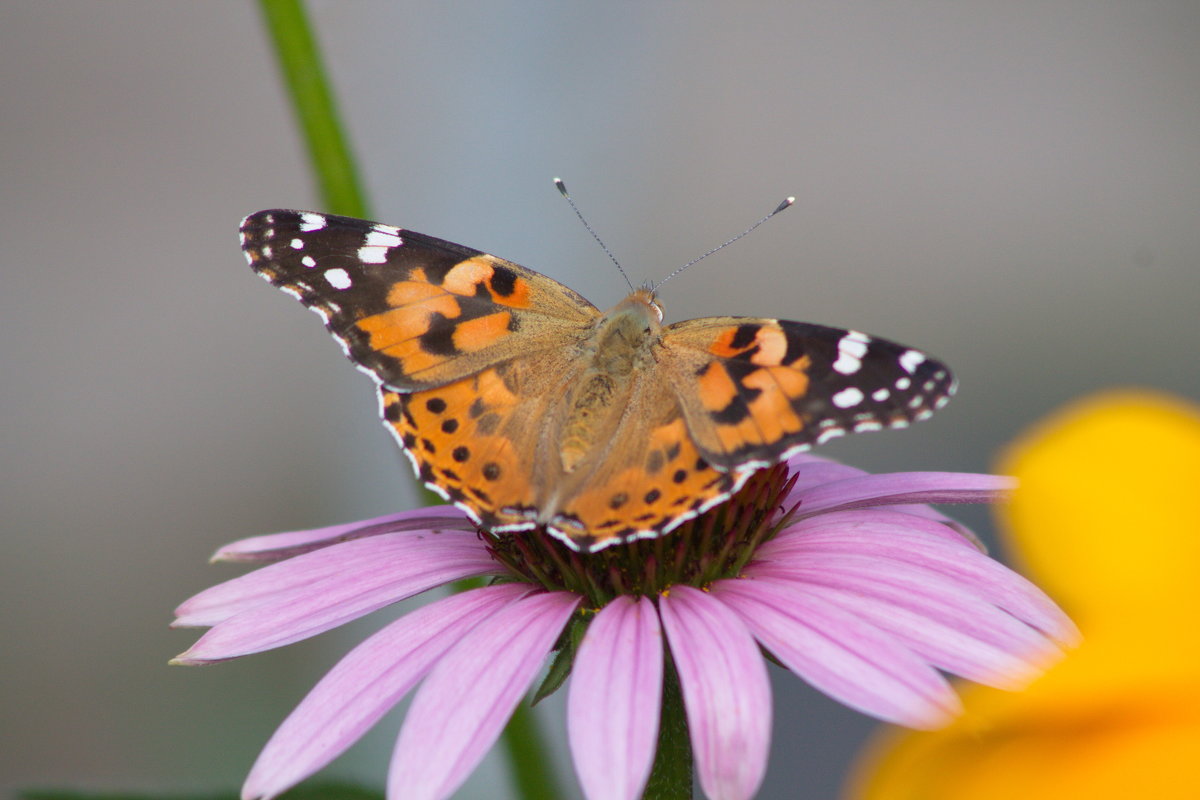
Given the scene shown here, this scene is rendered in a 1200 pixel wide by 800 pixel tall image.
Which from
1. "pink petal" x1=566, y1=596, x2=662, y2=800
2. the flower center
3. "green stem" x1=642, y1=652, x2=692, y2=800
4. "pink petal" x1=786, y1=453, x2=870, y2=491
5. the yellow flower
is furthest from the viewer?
"pink petal" x1=786, y1=453, x2=870, y2=491

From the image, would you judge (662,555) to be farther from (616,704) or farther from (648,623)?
(616,704)

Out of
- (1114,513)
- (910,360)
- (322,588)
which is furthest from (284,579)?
A: (1114,513)

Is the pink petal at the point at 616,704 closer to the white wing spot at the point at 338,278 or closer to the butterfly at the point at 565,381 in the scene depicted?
the butterfly at the point at 565,381

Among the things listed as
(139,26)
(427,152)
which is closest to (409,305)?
(427,152)

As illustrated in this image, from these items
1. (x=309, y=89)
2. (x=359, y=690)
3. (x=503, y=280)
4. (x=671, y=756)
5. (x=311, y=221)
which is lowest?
(x=671, y=756)

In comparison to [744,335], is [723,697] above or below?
below

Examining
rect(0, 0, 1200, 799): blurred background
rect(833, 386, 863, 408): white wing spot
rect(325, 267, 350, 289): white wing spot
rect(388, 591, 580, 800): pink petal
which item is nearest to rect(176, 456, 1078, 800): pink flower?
rect(388, 591, 580, 800): pink petal

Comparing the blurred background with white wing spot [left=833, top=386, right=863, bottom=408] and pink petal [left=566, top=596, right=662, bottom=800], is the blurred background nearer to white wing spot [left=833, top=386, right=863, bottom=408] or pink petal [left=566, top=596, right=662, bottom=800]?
→ white wing spot [left=833, top=386, right=863, bottom=408]

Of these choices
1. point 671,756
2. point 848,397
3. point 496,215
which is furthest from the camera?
point 496,215

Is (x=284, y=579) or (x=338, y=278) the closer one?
(x=284, y=579)
